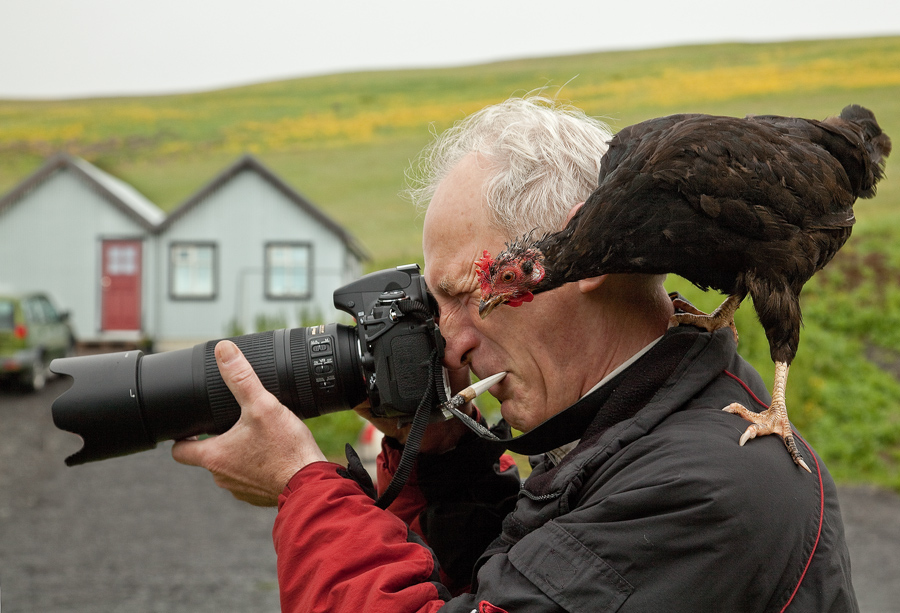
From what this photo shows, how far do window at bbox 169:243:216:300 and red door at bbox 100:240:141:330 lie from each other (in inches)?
35.2

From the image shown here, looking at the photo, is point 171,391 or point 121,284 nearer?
point 171,391

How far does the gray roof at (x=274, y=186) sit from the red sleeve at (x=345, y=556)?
11.9 metres

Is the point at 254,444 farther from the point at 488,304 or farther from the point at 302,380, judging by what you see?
the point at 488,304

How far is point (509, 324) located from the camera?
1524 mm

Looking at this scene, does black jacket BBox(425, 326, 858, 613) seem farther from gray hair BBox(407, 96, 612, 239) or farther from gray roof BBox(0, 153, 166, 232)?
gray roof BBox(0, 153, 166, 232)

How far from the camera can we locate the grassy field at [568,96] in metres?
8.77

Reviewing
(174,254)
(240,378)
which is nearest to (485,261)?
(240,378)

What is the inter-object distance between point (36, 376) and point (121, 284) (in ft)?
11.0

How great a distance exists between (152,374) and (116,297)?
13.8 meters

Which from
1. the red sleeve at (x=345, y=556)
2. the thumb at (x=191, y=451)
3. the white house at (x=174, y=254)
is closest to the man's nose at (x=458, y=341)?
the red sleeve at (x=345, y=556)

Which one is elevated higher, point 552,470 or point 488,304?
point 488,304

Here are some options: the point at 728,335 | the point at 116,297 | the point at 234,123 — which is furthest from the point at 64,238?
the point at 728,335

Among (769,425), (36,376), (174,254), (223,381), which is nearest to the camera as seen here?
(769,425)

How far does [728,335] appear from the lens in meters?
1.39
